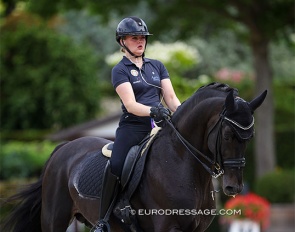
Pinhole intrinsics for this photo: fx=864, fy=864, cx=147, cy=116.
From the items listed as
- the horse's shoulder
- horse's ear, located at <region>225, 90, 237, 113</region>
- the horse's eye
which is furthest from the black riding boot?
horse's ear, located at <region>225, 90, 237, 113</region>

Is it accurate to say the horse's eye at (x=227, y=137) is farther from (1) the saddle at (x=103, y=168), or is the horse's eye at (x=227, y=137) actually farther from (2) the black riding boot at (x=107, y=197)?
(2) the black riding boot at (x=107, y=197)

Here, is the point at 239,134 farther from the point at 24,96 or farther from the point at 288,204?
the point at 24,96

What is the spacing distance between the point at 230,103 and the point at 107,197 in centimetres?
173

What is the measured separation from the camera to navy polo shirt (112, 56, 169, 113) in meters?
8.02

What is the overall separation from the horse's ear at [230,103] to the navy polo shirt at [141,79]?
45.2 inches

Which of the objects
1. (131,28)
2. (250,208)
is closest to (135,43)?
(131,28)

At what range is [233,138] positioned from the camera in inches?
281

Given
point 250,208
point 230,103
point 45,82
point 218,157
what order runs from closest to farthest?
point 230,103 → point 218,157 → point 250,208 → point 45,82

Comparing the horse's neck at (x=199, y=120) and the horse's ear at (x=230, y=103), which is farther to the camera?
the horse's neck at (x=199, y=120)

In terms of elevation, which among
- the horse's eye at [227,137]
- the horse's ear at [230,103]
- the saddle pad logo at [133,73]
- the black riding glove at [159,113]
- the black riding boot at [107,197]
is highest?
the saddle pad logo at [133,73]

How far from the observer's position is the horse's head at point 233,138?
7090 mm

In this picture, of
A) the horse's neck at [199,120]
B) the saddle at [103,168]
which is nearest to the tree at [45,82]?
the saddle at [103,168]

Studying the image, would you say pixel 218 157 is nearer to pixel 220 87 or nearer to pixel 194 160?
pixel 194 160

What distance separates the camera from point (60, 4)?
21594 mm
